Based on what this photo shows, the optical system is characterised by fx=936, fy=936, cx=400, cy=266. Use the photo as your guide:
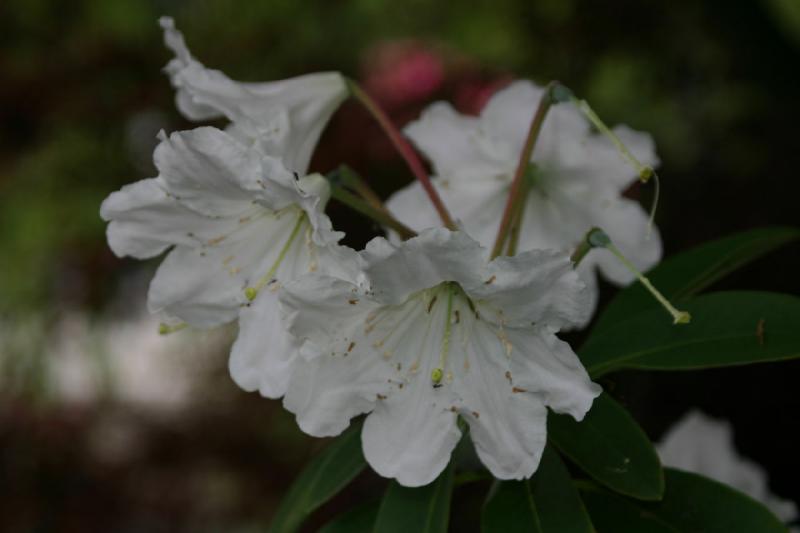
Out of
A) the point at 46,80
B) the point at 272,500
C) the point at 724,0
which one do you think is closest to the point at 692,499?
the point at 724,0

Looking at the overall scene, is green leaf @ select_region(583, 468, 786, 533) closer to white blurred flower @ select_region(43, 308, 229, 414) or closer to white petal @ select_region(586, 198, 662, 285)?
white petal @ select_region(586, 198, 662, 285)

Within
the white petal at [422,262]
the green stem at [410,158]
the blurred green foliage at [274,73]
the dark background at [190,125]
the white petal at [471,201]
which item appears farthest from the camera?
the blurred green foliage at [274,73]

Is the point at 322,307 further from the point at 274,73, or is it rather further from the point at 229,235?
the point at 274,73

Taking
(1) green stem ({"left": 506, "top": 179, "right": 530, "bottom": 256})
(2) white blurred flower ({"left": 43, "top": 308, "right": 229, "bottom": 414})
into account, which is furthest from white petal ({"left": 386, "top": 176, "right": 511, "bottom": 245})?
(2) white blurred flower ({"left": 43, "top": 308, "right": 229, "bottom": 414})

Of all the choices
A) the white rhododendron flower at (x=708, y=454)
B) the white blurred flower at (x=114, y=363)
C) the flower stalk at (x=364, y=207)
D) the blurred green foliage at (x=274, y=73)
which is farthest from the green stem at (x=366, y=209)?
the white blurred flower at (x=114, y=363)

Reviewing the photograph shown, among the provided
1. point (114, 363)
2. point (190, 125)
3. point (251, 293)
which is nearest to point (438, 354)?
point (251, 293)

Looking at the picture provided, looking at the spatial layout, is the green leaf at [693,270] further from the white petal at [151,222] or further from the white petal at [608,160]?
the white petal at [151,222]

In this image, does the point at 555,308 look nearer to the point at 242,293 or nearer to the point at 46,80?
the point at 242,293
